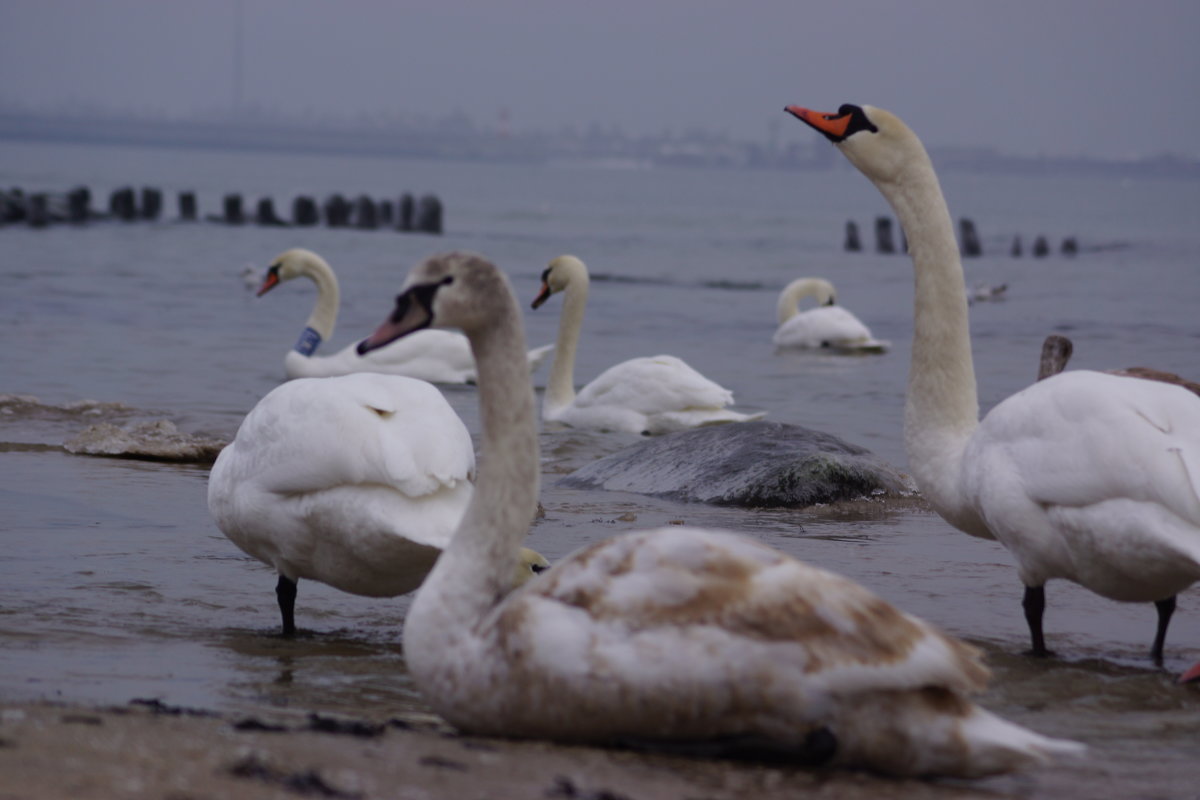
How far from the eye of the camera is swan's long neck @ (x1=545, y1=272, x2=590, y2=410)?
44.8 ft

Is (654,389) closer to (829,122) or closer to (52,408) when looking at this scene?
(52,408)

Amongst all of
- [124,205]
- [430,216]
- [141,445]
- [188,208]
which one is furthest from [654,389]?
[188,208]

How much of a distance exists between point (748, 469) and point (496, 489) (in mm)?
5249

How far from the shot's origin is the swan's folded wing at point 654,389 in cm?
1263

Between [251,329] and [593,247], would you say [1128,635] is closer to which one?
[251,329]

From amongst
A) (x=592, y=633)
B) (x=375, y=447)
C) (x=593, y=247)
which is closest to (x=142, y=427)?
(x=375, y=447)

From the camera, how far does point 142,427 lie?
35.1 feet

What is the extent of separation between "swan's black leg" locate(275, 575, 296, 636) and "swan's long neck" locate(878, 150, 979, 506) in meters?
2.30

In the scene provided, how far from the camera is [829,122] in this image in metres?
6.34

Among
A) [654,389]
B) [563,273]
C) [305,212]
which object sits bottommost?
[305,212]

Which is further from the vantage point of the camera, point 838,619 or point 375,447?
point 375,447

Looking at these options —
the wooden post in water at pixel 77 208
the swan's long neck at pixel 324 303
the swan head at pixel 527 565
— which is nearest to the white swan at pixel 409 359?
the swan's long neck at pixel 324 303

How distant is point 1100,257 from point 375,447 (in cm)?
4566

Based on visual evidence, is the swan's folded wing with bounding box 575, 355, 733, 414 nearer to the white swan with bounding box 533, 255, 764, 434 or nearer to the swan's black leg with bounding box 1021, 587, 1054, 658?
the white swan with bounding box 533, 255, 764, 434
